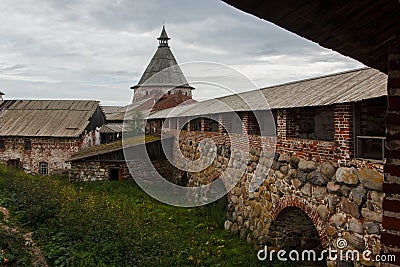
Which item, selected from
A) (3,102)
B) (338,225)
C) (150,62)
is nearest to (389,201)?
(338,225)

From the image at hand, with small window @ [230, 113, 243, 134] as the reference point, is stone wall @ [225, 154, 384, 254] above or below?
below

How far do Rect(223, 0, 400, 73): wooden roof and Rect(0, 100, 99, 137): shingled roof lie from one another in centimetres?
2097

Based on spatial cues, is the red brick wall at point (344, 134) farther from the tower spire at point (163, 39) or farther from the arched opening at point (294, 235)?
the tower spire at point (163, 39)

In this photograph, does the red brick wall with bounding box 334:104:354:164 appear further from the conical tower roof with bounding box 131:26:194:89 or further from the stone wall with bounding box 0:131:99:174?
the conical tower roof with bounding box 131:26:194:89

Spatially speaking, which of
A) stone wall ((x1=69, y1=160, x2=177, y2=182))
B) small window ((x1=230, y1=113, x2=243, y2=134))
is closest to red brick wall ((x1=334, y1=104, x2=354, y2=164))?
small window ((x1=230, y1=113, x2=243, y2=134))

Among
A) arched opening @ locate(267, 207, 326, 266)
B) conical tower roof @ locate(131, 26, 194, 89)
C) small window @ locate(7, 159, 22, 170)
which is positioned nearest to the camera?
arched opening @ locate(267, 207, 326, 266)

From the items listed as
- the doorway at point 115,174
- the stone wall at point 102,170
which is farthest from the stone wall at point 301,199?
the doorway at point 115,174

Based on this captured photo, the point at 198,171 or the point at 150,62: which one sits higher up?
the point at 150,62

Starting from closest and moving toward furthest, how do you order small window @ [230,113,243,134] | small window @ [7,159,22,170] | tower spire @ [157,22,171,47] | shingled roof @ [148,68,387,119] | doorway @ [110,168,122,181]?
shingled roof @ [148,68,387,119] → small window @ [230,113,243,134] → doorway @ [110,168,122,181] → small window @ [7,159,22,170] → tower spire @ [157,22,171,47]

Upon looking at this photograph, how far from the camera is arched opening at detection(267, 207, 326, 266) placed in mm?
7730

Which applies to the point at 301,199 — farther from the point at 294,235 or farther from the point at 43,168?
the point at 43,168

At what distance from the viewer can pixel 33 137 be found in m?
21.6

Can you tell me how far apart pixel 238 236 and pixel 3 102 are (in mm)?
22992

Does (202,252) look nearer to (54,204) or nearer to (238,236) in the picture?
(238,236)
